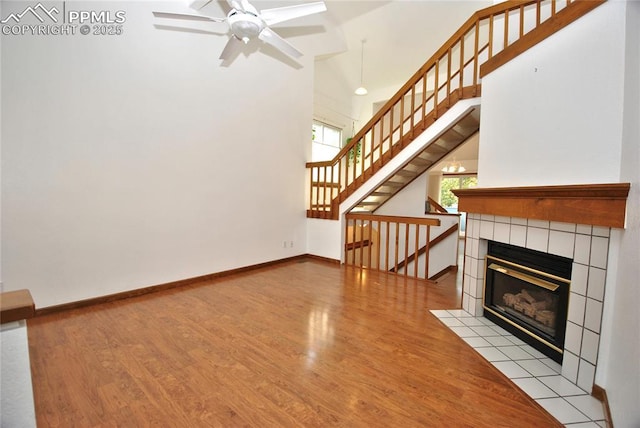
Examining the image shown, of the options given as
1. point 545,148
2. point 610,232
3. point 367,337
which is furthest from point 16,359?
point 545,148

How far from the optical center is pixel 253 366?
1972mm

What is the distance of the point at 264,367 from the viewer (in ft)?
6.43

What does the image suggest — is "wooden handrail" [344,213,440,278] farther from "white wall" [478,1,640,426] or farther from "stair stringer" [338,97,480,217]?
"white wall" [478,1,640,426]

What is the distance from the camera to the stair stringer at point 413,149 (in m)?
3.46

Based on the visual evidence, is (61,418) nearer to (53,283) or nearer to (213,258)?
(53,283)

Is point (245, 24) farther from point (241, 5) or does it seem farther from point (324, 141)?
point (324, 141)

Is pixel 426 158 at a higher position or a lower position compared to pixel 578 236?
higher

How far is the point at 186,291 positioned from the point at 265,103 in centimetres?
287

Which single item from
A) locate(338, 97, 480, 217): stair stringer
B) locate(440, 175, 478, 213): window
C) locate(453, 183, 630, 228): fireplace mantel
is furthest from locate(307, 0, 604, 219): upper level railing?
locate(440, 175, 478, 213): window

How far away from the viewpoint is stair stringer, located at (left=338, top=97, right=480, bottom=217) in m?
3.46

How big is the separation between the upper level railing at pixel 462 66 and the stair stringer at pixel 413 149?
0.06m

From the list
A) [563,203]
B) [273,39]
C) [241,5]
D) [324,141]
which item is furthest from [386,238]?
[241,5]

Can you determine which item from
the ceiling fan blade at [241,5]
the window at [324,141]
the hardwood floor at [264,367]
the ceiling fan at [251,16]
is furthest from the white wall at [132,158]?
the window at [324,141]

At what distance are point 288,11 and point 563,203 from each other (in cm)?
259
